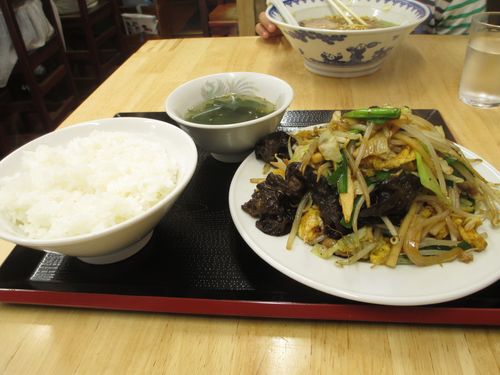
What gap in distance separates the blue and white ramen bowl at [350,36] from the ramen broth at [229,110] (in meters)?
0.56

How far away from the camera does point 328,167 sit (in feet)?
3.63

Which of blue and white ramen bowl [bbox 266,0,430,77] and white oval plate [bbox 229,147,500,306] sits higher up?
blue and white ramen bowl [bbox 266,0,430,77]

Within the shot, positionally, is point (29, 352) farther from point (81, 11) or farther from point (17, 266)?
point (81, 11)

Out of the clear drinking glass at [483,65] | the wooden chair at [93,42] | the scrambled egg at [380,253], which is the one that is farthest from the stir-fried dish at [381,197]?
the wooden chair at [93,42]

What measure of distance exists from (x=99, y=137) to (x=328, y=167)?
0.78 metres

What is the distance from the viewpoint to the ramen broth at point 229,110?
1.49 meters

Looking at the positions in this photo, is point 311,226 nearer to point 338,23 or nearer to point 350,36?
point 350,36

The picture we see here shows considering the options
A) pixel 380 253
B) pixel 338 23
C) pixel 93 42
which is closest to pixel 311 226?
pixel 380 253

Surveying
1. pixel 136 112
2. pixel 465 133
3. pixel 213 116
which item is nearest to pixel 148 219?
pixel 213 116

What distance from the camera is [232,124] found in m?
1.36

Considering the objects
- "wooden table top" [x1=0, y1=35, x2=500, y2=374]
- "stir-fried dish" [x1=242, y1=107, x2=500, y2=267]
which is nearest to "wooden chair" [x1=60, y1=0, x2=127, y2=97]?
"wooden table top" [x1=0, y1=35, x2=500, y2=374]

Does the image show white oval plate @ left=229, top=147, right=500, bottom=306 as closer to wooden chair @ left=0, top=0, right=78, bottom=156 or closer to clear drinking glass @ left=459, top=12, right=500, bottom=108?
clear drinking glass @ left=459, top=12, right=500, bottom=108

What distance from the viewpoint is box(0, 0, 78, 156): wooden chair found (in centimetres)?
340

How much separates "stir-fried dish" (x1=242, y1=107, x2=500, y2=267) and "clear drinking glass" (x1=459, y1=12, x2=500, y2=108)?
0.98m
